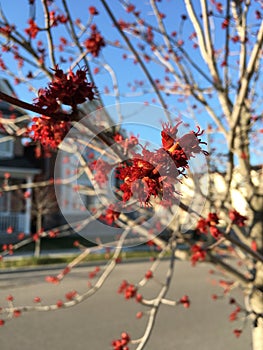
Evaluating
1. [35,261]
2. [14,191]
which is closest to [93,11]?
[35,261]

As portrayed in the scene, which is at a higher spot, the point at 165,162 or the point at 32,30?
the point at 32,30

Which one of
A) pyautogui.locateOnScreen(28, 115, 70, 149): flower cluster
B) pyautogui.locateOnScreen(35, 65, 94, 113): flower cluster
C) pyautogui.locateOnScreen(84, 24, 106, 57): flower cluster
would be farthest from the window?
pyautogui.locateOnScreen(35, 65, 94, 113): flower cluster

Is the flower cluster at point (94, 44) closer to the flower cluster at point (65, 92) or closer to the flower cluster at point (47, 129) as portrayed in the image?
the flower cluster at point (47, 129)

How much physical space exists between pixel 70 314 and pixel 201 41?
5935mm

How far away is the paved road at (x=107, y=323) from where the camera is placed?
5461 millimetres

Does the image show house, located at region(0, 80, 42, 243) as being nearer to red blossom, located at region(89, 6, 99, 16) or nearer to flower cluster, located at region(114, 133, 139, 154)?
A: red blossom, located at region(89, 6, 99, 16)

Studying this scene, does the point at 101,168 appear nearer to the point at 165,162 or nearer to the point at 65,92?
the point at 65,92

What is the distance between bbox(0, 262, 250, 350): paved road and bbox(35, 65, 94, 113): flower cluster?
508 centimetres

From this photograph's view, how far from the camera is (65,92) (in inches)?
41.3

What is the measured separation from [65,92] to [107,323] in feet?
20.2

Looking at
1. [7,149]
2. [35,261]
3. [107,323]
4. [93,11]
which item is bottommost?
[107,323]

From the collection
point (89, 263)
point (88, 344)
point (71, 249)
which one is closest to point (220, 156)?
point (88, 344)

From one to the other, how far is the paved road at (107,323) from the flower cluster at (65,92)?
5083 millimetres

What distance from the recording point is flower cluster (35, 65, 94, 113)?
40.9 inches
